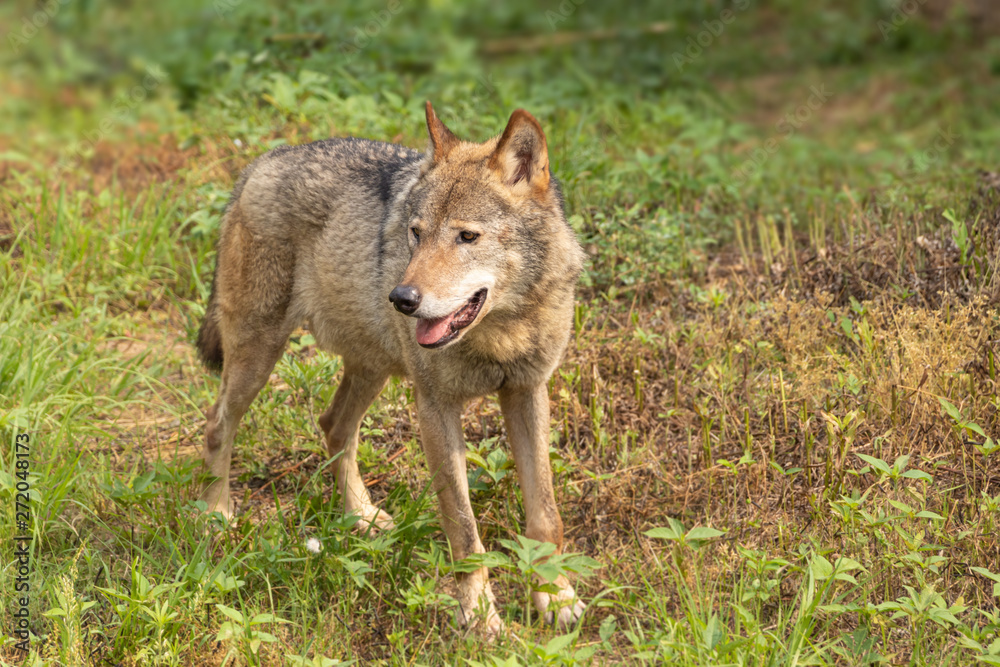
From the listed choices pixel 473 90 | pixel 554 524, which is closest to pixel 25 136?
pixel 473 90

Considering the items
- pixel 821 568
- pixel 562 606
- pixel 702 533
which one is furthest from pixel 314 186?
pixel 821 568

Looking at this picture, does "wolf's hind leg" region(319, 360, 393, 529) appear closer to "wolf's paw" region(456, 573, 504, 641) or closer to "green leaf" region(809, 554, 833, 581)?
"wolf's paw" region(456, 573, 504, 641)

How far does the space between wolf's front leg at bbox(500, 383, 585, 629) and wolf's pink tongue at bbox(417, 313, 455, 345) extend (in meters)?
0.66

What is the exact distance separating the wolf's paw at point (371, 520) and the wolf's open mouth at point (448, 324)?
3.18 feet

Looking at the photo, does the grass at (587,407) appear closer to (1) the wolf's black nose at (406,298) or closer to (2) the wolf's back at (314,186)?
(2) the wolf's back at (314,186)

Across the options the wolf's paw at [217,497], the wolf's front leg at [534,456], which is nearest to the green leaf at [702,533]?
the wolf's front leg at [534,456]

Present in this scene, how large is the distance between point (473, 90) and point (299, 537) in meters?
5.20

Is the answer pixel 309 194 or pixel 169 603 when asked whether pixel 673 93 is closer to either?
pixel 309 194

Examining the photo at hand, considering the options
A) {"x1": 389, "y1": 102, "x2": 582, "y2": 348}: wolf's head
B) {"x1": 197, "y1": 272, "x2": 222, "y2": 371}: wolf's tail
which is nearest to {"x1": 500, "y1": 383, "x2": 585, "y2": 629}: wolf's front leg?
{"x1": 389, "y1": 102, "x2": 582, "y2": 348}: wolf's head

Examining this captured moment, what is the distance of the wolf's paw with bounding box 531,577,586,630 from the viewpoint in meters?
4.01

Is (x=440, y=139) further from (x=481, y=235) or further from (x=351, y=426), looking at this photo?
(x=351, y=426)

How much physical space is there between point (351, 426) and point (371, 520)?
0.67m

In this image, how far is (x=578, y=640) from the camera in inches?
159

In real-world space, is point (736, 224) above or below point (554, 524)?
above
